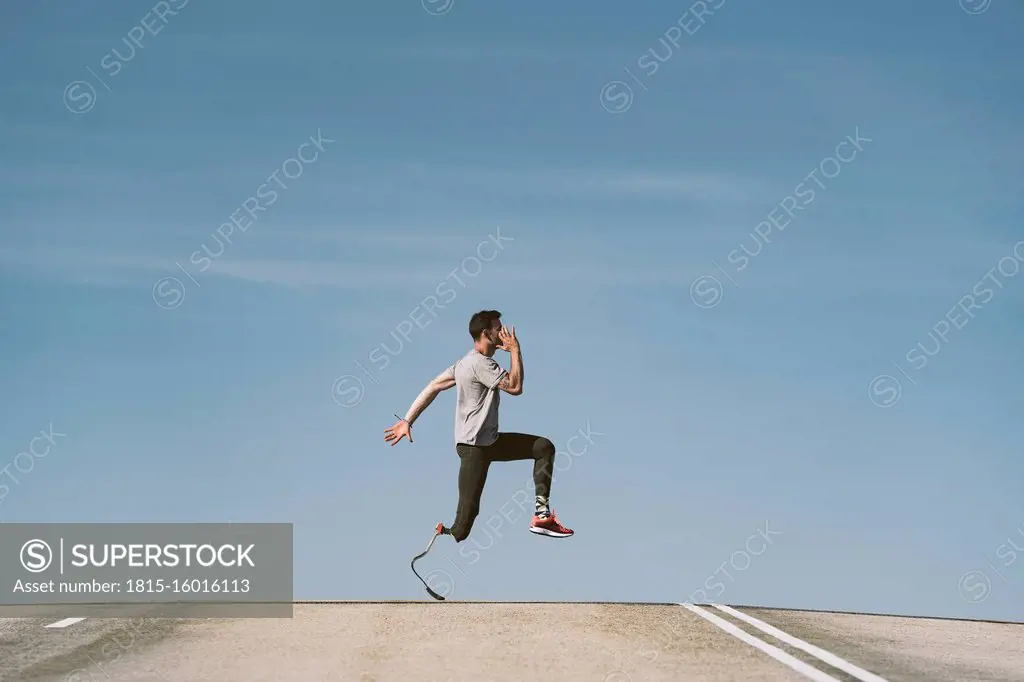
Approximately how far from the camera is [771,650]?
29.0 feet

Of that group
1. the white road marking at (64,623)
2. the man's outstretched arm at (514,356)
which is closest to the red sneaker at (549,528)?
the man's outstretched arm at (514,356)

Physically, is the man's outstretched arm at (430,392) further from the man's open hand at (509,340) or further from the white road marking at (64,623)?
the white road marking at (64,623)

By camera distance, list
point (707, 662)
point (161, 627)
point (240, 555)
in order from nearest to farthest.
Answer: point (707, 662) < point (161, 627) < point (240, 555)

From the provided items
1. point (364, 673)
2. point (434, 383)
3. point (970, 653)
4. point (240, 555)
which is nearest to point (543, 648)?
point (364, 673)

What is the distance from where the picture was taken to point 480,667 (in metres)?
7.89

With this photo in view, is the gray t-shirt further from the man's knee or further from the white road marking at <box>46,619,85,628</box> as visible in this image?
the white road marking at <box>46,619,85,628</box>

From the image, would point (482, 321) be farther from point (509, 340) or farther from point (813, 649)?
point (813, 649)

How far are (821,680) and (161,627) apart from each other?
17.4ft

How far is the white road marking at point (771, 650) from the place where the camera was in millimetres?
7797

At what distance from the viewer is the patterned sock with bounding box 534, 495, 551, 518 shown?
470 inches

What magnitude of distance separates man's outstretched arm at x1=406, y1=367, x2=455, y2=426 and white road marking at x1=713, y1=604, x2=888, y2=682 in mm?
3402

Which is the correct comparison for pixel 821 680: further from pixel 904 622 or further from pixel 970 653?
pixel 904 622

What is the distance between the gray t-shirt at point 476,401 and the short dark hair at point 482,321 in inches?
7.8

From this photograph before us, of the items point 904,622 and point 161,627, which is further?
point 904,622
